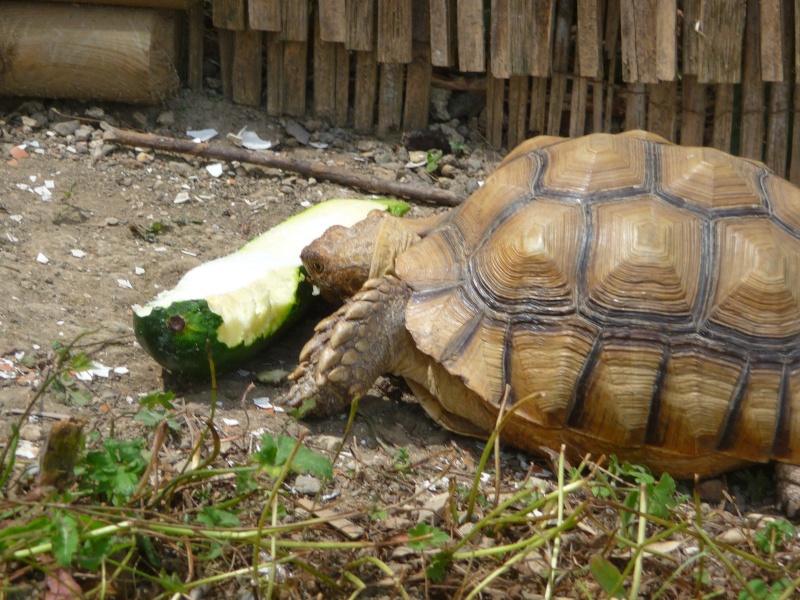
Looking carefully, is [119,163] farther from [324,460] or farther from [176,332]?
[324,460]

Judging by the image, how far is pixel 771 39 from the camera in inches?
192

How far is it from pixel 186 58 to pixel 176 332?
113 inches

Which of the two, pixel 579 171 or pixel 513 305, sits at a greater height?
pixel 579 171

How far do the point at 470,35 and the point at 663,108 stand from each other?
3.73 ft

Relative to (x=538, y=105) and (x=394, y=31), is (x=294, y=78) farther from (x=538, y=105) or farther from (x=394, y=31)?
(x=538, y=105)

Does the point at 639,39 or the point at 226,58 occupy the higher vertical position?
the point at 639,39

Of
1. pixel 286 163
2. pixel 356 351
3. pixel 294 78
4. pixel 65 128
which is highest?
pixel 294 78

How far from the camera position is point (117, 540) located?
89.1 inches

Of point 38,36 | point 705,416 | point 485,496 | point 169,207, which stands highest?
point 38,36

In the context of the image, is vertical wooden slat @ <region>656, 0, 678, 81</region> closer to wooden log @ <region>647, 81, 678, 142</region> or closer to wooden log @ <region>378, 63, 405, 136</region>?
wooden log @ <region>647, 81, 678, 142</region>

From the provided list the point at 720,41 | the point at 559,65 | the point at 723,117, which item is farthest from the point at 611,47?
the point at 723,117

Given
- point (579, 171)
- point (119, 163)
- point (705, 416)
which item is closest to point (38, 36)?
point (119, 163)

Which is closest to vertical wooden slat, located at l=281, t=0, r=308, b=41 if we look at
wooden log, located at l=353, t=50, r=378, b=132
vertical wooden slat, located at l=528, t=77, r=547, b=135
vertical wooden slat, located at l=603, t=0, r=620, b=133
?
wooden log, located at l=353, t=50, r=378, b=132

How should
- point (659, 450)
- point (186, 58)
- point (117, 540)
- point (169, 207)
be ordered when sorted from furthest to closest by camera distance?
point (186, 58)
point (169, 207)
point (659, 450)
point (117, 540)
